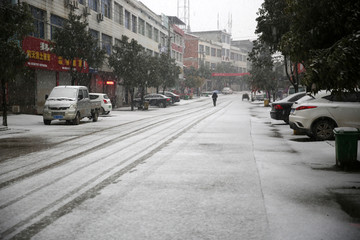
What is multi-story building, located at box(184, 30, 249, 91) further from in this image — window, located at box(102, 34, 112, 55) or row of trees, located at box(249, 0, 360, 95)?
row of trees, located at box(249, 0, 360, 95)

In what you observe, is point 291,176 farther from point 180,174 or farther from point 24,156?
point 24,156

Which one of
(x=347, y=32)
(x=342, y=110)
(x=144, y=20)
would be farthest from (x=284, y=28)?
(x=144, y=20)

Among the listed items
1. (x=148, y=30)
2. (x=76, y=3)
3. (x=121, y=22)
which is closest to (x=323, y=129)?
(x=76, y=3)

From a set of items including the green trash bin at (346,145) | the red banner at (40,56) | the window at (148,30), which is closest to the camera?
the green trash bin at (346,145)

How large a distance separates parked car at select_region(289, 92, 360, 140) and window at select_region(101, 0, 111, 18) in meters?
33.3

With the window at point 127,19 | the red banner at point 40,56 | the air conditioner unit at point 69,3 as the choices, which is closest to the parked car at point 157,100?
the window at point 127,19

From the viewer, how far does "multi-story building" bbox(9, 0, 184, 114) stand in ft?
93.8

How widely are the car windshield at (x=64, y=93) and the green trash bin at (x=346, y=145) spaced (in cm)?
1515

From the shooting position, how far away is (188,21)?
415 feet


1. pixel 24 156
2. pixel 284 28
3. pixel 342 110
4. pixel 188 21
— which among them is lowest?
pixel 24 156

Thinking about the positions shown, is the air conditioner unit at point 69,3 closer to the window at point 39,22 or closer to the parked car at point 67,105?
the window at point 39,22

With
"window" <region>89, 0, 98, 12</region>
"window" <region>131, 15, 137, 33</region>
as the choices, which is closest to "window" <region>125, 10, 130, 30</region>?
"window" <region>131, 15, 137, 33</region>

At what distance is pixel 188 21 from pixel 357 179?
4853 inches

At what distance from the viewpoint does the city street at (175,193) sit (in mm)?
4648
